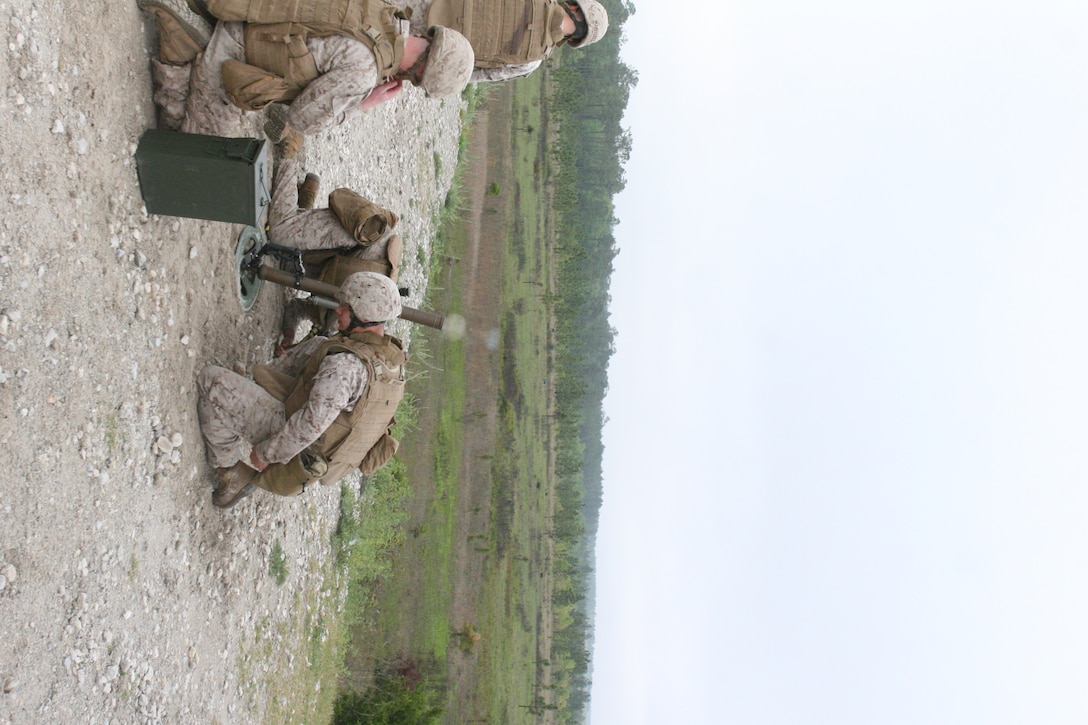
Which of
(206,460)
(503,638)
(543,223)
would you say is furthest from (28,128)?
(543,223)

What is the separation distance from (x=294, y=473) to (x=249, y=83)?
3349 mm

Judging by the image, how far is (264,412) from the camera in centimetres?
680

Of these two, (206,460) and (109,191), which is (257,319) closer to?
(206,460)

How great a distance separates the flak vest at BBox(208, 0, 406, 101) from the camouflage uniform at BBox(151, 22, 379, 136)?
0.08 metres

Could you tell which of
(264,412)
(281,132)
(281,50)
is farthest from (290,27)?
(264,412)

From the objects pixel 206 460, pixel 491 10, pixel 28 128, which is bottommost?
pixel 206 460

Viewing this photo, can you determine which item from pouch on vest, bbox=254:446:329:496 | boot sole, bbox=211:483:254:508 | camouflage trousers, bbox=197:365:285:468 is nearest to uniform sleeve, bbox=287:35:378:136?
camouflage trousers, bbox=197:365:285:468

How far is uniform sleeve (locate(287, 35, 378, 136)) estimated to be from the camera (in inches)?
229

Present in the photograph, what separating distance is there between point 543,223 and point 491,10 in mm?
29402

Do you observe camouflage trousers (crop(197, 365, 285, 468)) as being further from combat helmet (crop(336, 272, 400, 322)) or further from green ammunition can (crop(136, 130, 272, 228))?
green ammunition can (crop(136, 130, 272, 228))

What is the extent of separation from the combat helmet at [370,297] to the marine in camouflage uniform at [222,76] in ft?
4.68

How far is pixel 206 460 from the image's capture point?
6.98 metres

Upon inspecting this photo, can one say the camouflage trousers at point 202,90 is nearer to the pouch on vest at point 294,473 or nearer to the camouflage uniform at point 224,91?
the camouflage uniform at point 224,91

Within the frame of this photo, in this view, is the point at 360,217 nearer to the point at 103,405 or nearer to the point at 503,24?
the point at 503,24
